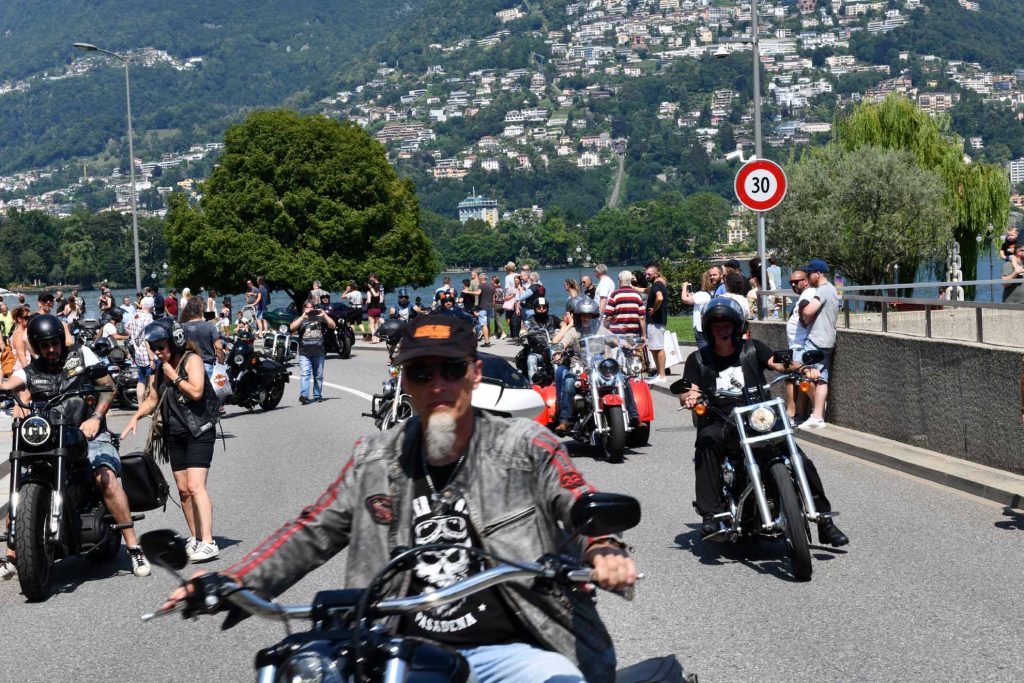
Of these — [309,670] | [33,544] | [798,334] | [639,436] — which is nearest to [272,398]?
[639,436]

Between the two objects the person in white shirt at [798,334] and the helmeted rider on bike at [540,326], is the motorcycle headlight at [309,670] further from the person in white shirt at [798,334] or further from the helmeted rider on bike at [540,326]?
the helmeted rider on bike at [540,326]

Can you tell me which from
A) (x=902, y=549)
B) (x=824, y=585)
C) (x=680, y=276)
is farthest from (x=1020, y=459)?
(x=680, y=276)

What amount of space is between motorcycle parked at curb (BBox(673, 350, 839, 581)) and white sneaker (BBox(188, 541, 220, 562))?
11.1 feet

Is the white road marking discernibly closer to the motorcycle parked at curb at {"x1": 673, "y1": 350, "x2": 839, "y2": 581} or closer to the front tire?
the front tire

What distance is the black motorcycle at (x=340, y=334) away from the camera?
34.1 m

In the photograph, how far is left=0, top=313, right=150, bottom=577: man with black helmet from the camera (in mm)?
9258

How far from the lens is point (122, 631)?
7.55 m

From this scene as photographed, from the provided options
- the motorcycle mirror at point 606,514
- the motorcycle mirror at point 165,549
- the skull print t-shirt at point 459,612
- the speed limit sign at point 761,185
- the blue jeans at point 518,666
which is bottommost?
the blue jeans at point 518,666

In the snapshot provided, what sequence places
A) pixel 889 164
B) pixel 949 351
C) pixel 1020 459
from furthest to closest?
pixel 889 164, pixel 949 351, pixel 1020 459

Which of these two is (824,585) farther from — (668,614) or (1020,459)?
(1020,459)

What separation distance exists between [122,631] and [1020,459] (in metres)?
7.32

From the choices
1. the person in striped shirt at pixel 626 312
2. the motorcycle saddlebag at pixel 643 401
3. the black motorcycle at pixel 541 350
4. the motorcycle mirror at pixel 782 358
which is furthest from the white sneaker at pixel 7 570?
the person in striped shirt at pixel 626 312

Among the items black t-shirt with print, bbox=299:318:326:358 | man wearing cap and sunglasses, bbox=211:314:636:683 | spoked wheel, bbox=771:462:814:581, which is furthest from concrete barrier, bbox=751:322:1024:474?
black t-shirt with print, bbox=299:318:326:358

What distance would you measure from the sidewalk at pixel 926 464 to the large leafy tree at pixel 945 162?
3646 centimetres
